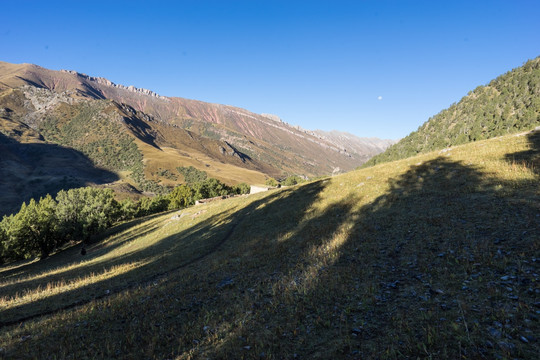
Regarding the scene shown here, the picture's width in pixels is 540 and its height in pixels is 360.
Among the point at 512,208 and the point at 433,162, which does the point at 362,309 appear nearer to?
the point at 512,208

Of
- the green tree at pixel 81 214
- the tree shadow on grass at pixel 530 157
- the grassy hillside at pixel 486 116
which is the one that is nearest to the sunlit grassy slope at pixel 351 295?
the tree shadow on grass at pixel 530 157

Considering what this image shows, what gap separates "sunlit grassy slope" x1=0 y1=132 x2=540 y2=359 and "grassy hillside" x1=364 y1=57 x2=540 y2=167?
356ft

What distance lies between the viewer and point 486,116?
121m

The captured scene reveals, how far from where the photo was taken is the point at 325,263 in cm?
1310

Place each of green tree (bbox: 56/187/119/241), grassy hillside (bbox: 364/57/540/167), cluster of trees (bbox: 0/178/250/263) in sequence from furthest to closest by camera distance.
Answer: grassy hillside (bbox: 364/57/540/167), green tree (bbox: 56/187/119/241), cluster of trees (bbox: 0/178/250/263)

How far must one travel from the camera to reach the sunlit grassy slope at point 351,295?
6.73m

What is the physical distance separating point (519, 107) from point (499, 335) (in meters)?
151

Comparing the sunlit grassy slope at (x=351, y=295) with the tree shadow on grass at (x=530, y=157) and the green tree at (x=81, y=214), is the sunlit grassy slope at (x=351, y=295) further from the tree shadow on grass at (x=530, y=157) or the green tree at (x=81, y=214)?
the green tree at (x=81, y=214)

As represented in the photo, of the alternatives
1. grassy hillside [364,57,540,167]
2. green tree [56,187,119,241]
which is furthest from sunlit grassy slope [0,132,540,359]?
grassy hillside [364,57,540,167]

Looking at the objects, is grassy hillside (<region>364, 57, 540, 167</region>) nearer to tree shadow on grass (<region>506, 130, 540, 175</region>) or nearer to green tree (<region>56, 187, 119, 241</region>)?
tree shadow on grass (<region>506, 130, 540, 175</region>)

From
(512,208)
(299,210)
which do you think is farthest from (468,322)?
(299,210)

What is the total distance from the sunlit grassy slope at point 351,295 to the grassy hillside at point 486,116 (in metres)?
108

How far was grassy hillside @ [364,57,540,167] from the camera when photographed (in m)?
103

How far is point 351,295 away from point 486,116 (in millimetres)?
155972
